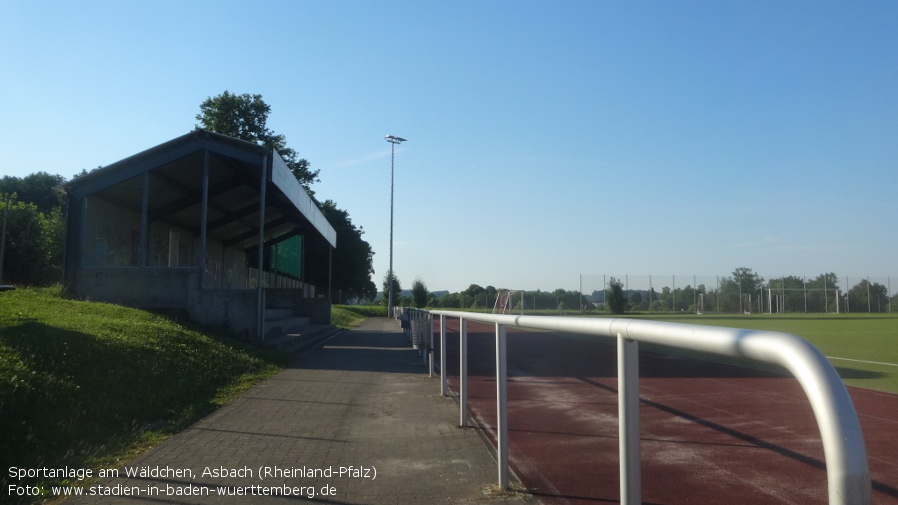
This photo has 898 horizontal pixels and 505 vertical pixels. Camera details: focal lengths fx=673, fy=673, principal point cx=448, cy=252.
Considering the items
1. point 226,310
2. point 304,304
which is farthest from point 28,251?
point 304,304

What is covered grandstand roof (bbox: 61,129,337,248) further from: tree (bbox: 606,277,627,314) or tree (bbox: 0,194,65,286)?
tree (bbox: 606,277,627,314)

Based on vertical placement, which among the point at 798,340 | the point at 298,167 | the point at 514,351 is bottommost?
the point at 514,351

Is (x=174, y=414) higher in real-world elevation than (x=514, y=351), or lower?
lower

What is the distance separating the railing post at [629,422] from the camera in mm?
2473

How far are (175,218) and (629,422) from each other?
21.8 metres

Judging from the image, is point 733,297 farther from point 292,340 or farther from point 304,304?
point 292,340

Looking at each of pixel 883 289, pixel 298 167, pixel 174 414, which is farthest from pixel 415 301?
pixel 174 414

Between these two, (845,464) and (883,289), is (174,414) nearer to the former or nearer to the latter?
(845,464)

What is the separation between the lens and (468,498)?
463 centimetres

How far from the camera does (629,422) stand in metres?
2.50

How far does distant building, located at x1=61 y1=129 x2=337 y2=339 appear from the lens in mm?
15977

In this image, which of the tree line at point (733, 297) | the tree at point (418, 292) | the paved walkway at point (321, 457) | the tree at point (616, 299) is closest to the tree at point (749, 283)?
the tree line at point (733, 297)

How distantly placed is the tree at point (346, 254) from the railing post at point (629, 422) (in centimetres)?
6162

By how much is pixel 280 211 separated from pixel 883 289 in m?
52.7
